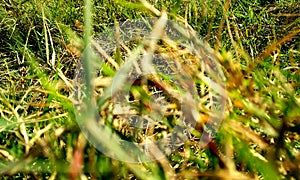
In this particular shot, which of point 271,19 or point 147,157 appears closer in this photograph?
point 147,157

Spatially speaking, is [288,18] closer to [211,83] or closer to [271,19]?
[271,19]

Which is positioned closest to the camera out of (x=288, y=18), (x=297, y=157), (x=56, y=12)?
(x=297, y=157)

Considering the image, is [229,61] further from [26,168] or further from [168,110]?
[26,168]

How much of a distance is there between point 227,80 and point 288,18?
1.09 metres

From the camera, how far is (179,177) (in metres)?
0.65

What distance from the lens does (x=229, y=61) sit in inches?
29.3

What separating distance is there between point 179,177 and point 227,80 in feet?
0.50

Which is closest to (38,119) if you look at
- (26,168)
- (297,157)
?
(26,168)

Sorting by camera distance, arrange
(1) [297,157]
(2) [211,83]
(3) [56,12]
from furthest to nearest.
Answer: (3) [56,12], (2) [211,83], (1) [297,157]

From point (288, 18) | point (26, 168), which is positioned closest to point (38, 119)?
point (26, 168)

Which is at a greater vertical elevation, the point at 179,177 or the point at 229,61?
the point at 229,61

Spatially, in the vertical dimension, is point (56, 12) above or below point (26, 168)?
above

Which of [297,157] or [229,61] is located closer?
[297,157]

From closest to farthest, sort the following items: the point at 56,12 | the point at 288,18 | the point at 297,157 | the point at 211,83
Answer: the point at 297,157 → the point at 211,83 → the point at 288,18 → the point at 56,12
